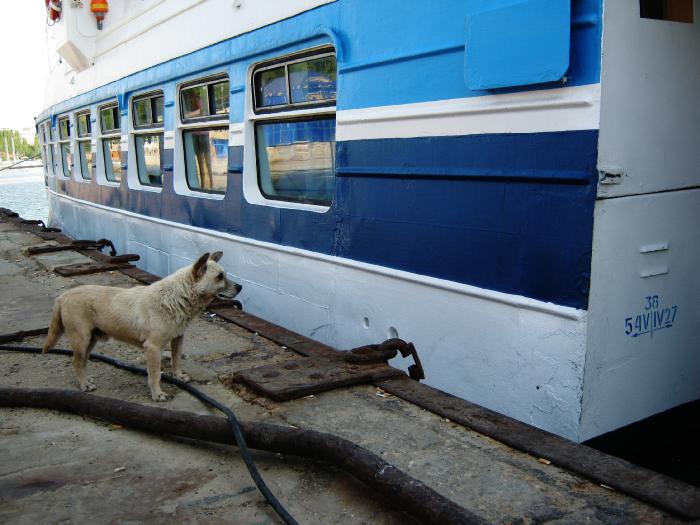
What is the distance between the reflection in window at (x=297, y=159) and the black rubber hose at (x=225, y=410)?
1.85 m

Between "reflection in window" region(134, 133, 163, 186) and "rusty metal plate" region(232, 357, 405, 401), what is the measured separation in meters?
5.15

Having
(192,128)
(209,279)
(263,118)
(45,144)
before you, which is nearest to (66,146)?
(45,144)

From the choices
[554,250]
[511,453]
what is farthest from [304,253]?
[511,453]

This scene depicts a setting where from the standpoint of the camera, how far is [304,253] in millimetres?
4891

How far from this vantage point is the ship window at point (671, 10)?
124 inches

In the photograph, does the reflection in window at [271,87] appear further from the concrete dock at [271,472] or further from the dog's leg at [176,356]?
the concrete dock at [271,472]

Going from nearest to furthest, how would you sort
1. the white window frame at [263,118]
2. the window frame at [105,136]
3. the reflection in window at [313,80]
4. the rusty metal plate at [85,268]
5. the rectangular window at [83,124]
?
the reflection in window at [313,80] < the white window frame at [263,118] < the rusty metal plate at [85,268] < the window frame at [105,136] < the rectangular window at [83,124]

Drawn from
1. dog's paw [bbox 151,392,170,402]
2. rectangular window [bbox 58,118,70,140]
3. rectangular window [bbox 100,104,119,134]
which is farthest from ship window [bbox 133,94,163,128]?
rectangular window [bbox 58,118,70,140]

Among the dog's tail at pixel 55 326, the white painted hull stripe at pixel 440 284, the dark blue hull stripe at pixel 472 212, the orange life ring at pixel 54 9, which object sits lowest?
the dog's tail at pixel 55 326

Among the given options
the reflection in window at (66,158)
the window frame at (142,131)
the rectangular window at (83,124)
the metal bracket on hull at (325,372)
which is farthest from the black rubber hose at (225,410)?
the reflection in window at (66,158)

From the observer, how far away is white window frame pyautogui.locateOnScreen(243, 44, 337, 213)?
15.5 feet

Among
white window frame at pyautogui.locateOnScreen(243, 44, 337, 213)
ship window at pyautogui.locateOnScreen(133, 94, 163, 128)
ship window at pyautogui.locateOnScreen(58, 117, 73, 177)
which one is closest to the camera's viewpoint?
white window frame at pyautogui.locateOnScreen(243, 44, 337, 213)

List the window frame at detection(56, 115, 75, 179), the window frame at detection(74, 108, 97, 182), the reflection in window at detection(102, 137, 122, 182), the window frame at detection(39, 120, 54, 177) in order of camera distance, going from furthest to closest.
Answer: the window frame at detection(39, 120, 54, 177) → the window frame at detection(56, 115, 75, 179) → the window frame at detection(74, 108, 97, 182) → the reflection in window at detection(102, 137, 122, 182)

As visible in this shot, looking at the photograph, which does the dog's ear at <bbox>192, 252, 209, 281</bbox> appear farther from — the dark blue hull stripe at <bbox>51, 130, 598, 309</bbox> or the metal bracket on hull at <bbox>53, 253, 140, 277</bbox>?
the metal bracket on hull at <bbox>53, 253, 140, 277</bbox>
